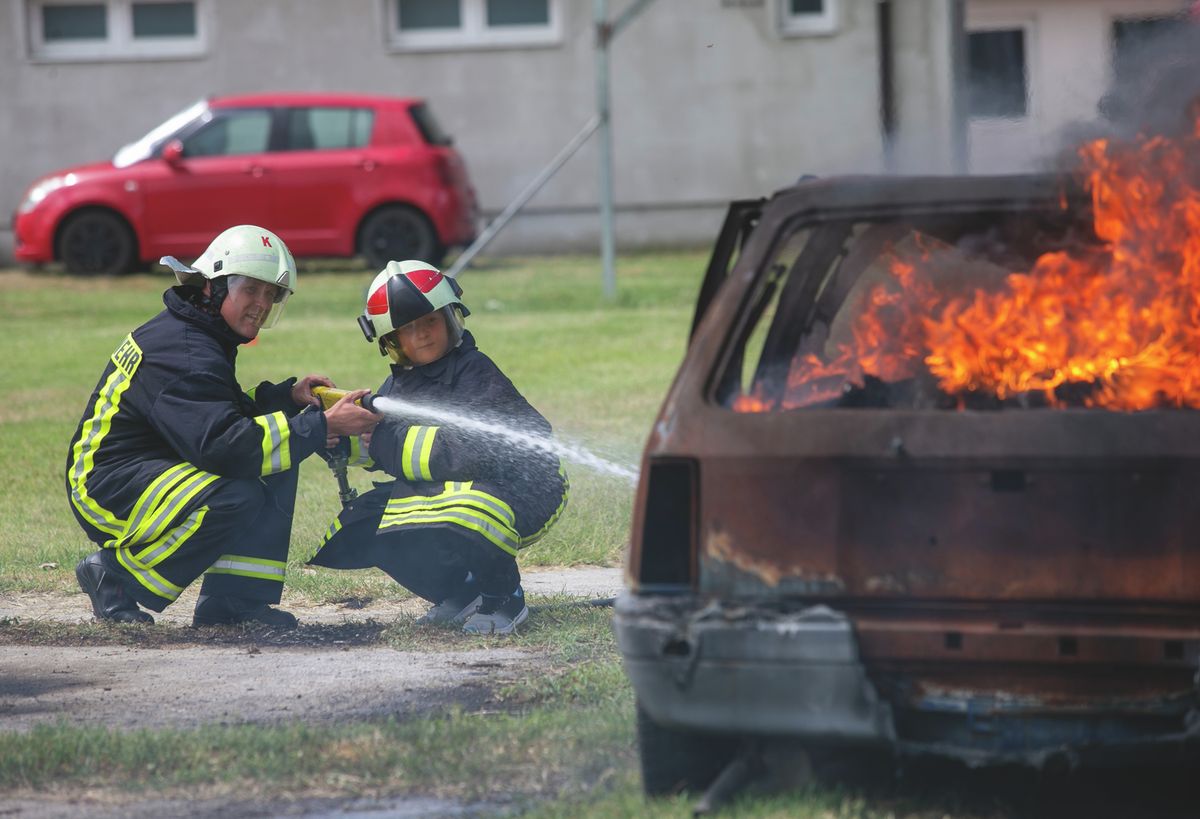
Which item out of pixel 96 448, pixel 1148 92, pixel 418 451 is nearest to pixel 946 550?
pixel 1148 92

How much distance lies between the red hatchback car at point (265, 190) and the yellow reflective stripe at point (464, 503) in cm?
1337

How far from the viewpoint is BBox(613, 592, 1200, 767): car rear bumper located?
374cm

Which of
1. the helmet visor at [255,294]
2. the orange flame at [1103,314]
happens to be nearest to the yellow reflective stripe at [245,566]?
the helmet visor at [255,294]

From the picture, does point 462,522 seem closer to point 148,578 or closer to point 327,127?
point 148,578

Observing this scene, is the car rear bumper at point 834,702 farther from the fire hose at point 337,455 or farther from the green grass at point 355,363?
the green grass at point 355,363

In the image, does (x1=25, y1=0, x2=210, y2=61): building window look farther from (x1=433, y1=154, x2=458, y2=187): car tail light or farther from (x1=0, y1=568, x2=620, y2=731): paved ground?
(x1=0, y1=568, x2=620, y2=731): paved ground

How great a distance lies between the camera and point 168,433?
5.90 m

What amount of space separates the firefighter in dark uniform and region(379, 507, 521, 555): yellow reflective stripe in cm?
33

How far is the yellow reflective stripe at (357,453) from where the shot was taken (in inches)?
244

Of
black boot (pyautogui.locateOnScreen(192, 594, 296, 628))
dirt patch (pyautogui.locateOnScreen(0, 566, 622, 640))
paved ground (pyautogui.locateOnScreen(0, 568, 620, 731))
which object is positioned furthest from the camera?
dirt patch (pyautogui.locateOnScreen(0, 566, 622, 640))

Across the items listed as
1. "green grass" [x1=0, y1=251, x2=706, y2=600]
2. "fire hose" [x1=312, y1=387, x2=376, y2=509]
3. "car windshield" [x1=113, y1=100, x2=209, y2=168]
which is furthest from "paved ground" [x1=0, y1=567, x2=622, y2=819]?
"car windshield" [x1=113, y1=100, x2=209, y2=168]

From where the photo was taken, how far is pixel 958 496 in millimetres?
3840

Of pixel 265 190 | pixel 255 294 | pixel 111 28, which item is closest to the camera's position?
pixel 255 294

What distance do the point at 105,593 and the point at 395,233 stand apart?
13207 millimetres
